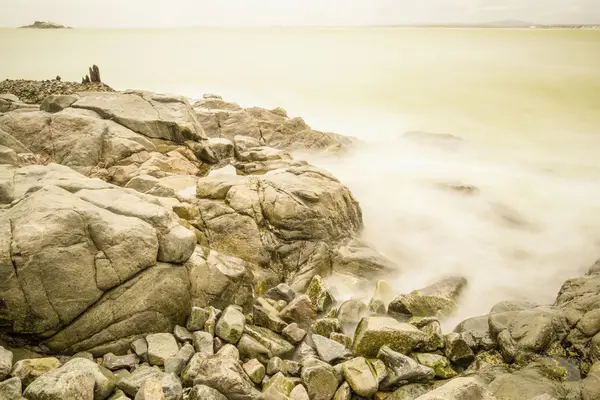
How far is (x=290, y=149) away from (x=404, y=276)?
13748 mm

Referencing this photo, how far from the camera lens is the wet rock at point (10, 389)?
5.77 meters

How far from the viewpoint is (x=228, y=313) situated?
868cm

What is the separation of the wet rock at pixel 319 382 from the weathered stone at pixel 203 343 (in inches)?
76.7

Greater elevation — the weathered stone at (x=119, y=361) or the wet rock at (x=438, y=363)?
the weathered stone at (x=119, y=361)

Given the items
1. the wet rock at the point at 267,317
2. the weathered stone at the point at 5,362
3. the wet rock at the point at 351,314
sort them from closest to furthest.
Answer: the weathered stone at the point at 5,362
the wet rock at the point at 267,317
the wet rock at the point at 351,314

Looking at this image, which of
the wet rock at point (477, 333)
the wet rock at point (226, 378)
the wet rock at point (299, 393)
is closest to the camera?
the wet rock at point (226, 378)

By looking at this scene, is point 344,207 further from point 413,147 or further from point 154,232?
point 413,147

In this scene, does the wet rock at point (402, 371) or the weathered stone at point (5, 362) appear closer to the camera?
the weathered stone at point (5, 362)

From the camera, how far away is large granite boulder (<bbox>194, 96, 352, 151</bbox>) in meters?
24.1

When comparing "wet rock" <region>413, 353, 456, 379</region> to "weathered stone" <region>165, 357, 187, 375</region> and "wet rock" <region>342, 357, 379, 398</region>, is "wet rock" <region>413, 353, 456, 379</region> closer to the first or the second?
"wet rock" <region>342, 357, 379, 398</region>

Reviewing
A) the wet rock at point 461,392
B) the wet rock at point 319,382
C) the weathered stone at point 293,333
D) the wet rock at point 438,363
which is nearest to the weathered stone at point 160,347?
the weathered stone at point 293,333

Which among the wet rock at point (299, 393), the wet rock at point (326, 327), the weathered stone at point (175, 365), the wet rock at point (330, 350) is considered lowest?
the wet rock at point (326, 327)

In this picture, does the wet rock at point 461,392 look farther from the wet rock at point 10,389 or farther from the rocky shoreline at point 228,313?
the wet rock at point 10,389

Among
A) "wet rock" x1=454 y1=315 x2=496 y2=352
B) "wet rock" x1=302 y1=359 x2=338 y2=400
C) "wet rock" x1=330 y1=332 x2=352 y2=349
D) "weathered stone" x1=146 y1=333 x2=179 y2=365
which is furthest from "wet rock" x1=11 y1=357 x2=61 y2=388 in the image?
"wet rock" x1=454 y1=315 x2=496 y2=352
